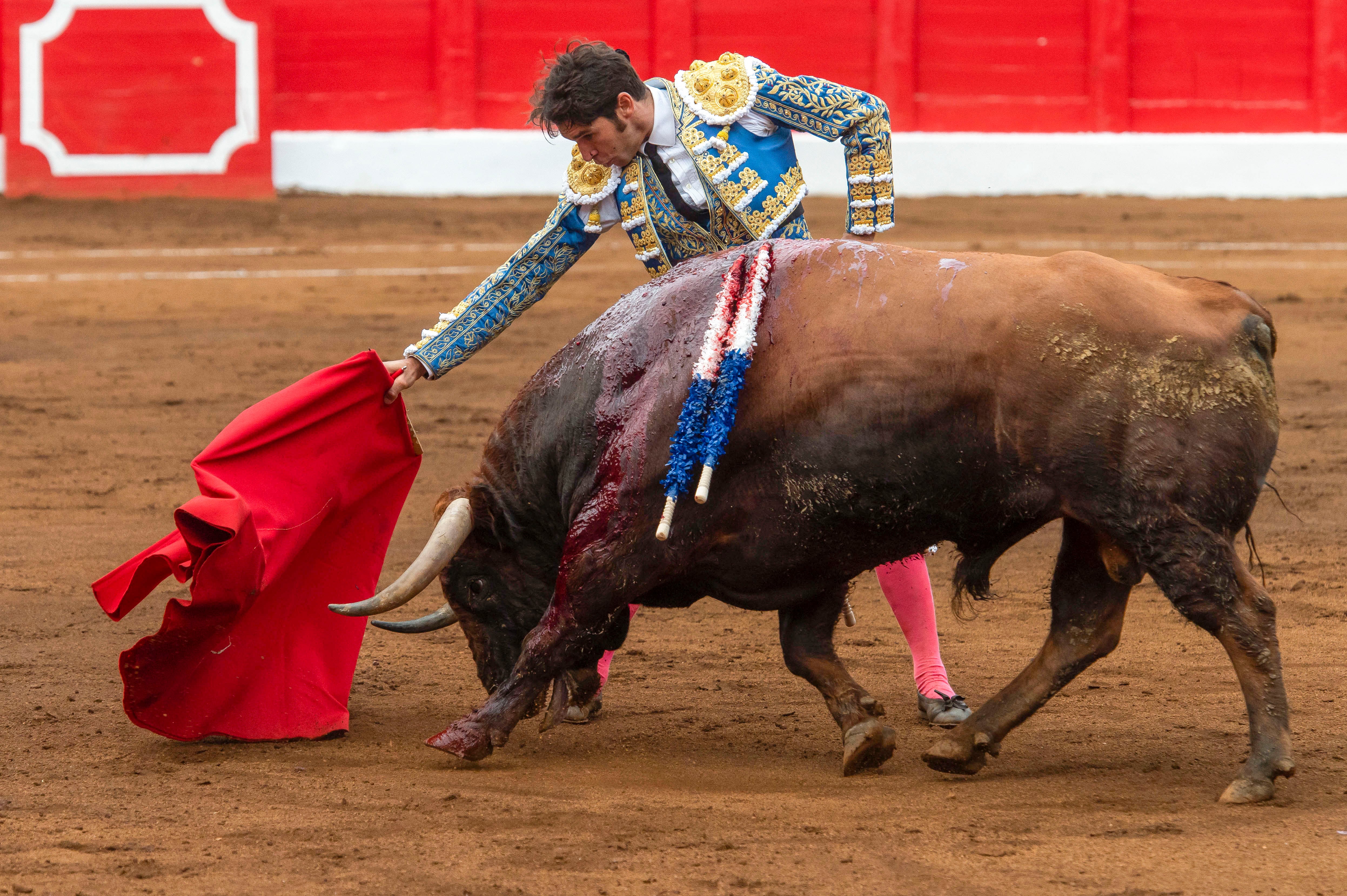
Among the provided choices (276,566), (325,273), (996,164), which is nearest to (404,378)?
(276,566)

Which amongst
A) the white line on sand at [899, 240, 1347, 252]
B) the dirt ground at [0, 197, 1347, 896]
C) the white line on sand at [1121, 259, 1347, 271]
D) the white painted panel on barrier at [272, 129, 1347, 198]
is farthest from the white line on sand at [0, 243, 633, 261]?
the white line on sand at [1121, 259, 1347, 271]

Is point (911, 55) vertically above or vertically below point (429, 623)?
above

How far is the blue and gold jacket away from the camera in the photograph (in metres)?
3.18

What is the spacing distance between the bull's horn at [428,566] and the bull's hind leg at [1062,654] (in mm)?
960

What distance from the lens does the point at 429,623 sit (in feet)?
10.5

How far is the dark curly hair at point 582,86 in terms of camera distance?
9.82ft

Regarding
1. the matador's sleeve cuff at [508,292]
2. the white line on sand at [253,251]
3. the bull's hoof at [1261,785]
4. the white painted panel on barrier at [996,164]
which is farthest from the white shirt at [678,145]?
the white painted panel on barrier at [996,164]

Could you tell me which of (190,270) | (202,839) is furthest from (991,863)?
(190,270)

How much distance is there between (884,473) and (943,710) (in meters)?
0.74

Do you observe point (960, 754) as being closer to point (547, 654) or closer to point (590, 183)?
point (547, 654)

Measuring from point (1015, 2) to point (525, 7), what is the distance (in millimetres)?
3959

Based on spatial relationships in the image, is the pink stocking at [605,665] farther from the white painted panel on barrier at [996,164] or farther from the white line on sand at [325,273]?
the white painted panel on barrier at [996,164]

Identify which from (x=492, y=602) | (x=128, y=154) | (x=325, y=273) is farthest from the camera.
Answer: (x=128, y=154)

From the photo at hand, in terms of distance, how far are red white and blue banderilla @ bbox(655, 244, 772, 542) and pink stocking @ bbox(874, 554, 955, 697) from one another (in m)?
0.66
